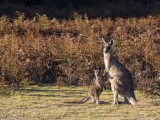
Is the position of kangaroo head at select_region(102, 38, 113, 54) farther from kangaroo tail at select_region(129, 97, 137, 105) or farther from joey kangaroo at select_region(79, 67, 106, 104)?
kangaroo tail at select_region(129, 97, 137, 105)

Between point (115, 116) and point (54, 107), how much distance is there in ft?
4.04

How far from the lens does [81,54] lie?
13273mm

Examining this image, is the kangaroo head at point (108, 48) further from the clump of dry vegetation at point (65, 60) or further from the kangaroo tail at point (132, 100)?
the kangaroo tail at point (132, 100)

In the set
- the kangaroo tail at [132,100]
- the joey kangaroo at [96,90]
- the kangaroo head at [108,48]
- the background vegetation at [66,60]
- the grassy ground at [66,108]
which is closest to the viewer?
the grassy ground at [66,108]

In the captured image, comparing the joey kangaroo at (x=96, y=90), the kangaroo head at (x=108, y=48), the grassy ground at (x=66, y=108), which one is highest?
the kangaroo head at (x=108, y=48)

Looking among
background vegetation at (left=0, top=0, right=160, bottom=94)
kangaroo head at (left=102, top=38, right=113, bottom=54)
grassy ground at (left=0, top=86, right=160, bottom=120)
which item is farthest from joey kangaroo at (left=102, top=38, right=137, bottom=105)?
background vegetation at (left=0, top=0, right=160, bottom=94)

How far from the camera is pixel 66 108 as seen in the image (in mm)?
9445

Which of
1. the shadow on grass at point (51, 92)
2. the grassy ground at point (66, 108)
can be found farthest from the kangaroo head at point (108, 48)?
the shadow on grass at point (51, 92)

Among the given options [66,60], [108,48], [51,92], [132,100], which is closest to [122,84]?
[132,100]

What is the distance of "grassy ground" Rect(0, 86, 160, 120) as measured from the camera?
878cm

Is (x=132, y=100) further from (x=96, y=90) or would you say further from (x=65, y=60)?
(x=65, y=60)

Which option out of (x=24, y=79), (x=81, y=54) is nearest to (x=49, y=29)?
(x=81, y=54)

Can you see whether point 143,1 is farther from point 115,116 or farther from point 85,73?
point 115,116

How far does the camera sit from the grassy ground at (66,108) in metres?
8.78
